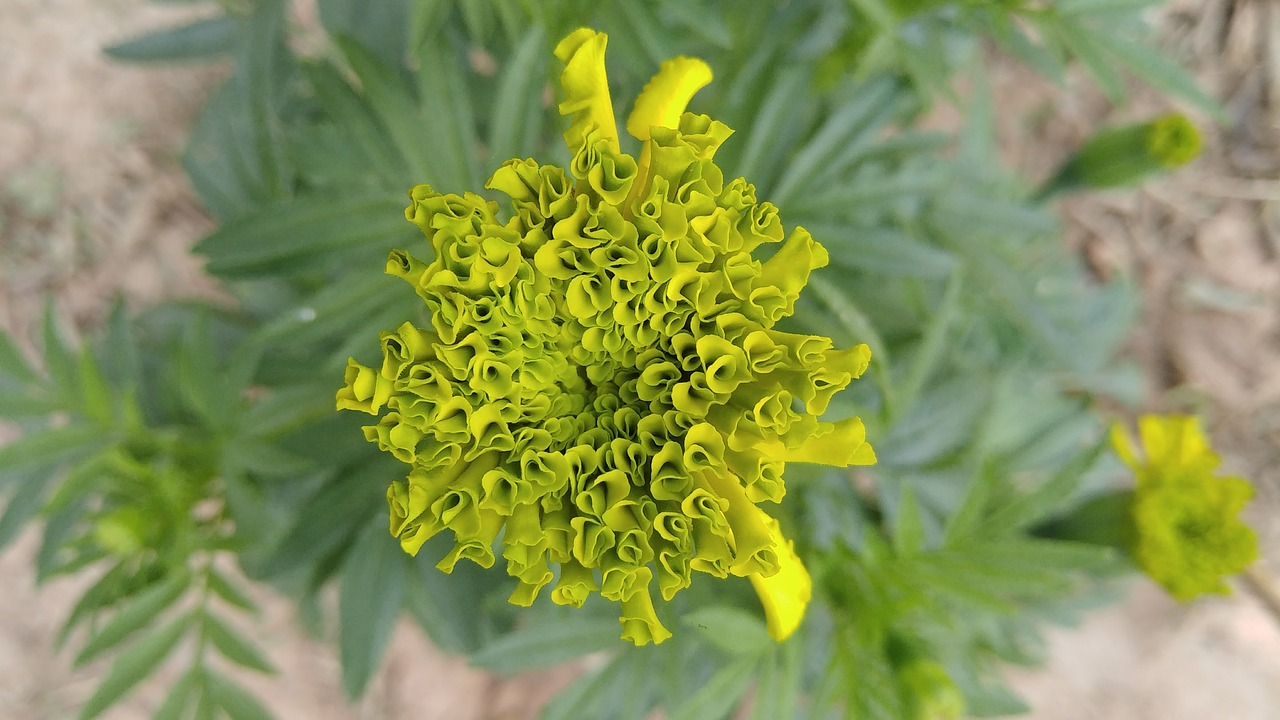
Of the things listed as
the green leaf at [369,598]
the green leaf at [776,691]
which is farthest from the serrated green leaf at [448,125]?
the green leaf at [776,691]

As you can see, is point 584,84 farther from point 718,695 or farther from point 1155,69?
point 1155,69

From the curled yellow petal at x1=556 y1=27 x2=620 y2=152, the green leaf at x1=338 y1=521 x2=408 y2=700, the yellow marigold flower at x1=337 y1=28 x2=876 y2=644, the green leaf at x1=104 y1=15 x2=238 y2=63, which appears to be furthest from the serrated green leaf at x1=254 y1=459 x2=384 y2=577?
the green leaf at x1=104 y1=15 x2=238 y2=63

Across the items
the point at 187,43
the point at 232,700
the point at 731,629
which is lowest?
the point at 731,629

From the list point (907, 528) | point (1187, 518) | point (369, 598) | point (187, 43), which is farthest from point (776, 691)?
point (187, 43)

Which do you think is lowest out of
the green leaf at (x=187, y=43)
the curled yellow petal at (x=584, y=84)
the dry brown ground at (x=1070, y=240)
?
the dry brown ground at (x=1070, y=240)

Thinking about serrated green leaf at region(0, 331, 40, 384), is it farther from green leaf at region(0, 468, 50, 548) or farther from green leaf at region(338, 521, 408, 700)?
green leaf at region(338, 521, 408, 700)

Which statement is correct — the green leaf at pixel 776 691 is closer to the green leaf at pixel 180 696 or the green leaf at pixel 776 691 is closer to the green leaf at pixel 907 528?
the green leaf at pixel 907 528

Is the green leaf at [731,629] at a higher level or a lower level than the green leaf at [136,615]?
lower
